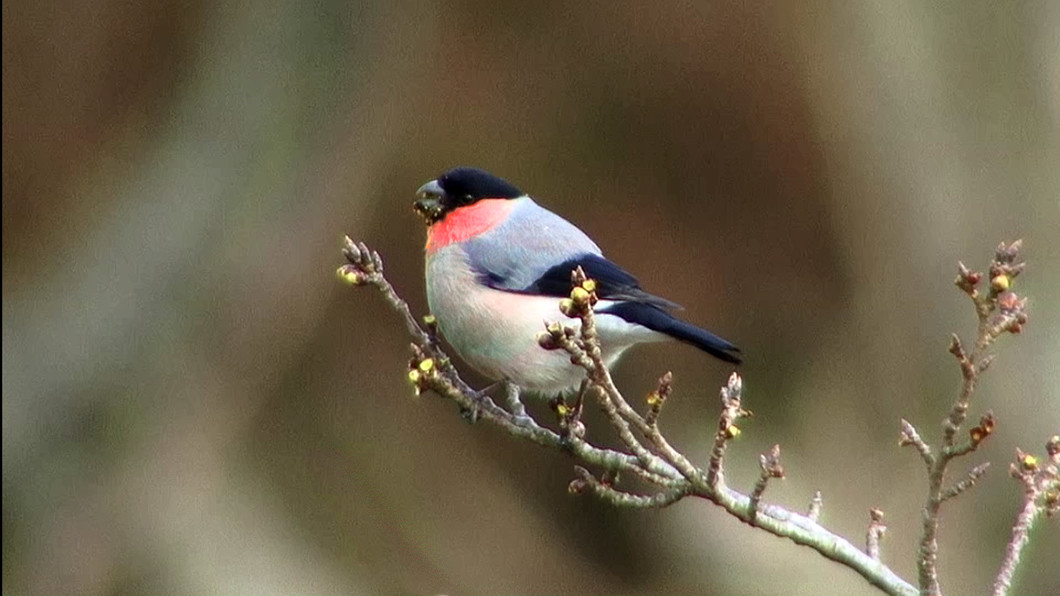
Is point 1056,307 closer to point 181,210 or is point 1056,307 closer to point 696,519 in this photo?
point 696,519

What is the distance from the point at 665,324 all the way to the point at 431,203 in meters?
0.84

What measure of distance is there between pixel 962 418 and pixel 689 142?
4099 mm

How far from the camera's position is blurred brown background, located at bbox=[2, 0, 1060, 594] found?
Result: 5816mm

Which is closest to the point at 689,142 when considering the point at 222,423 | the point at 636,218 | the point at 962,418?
the point at 636,218

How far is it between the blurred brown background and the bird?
2.47 m

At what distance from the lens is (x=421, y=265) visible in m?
5.95

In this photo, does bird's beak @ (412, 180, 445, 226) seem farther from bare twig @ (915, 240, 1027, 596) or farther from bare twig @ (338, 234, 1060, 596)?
bare twig @ (915, 240, 1027, 596)

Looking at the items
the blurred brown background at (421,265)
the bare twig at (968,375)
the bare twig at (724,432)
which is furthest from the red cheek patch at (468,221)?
the blurred brown background at (421,265)

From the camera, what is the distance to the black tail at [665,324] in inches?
106

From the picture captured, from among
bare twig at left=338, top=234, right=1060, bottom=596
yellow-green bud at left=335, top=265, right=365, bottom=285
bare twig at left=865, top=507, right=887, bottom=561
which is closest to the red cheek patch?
bare twig at left=338, top=234, right=1060, bottom=596

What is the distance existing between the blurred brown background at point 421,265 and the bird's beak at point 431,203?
2.43 meters

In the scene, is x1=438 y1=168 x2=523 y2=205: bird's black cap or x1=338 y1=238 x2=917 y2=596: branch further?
x1=438 y1=168 x2=523 y2=205: bird's black cap

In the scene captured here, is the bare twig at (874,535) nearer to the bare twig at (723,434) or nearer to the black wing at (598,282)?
the bare twig at (723,434)

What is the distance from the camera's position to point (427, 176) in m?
5.96
